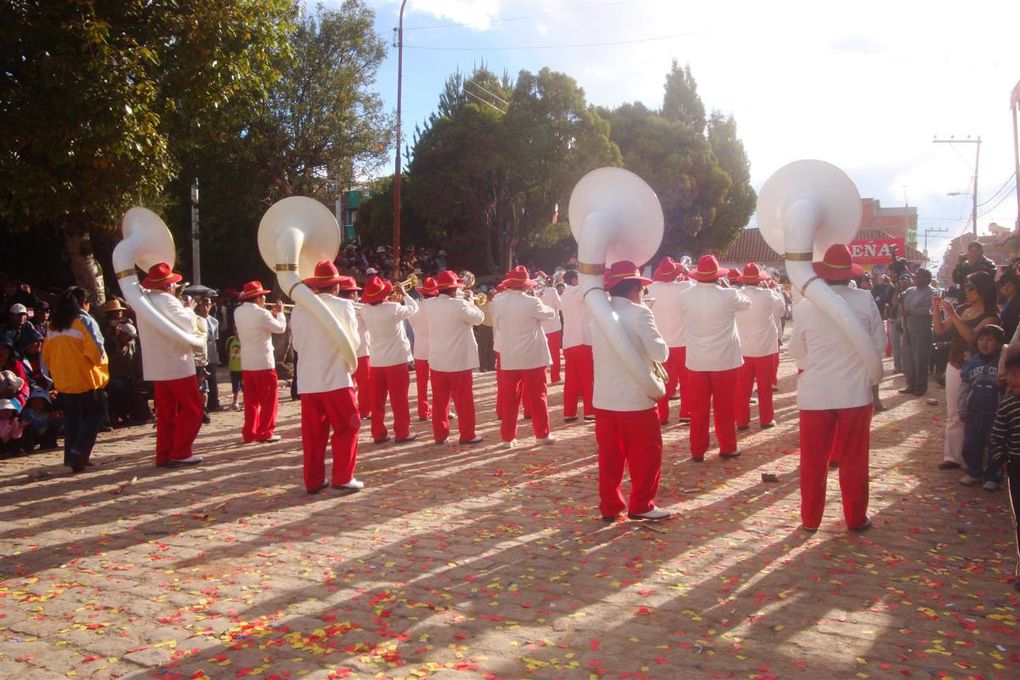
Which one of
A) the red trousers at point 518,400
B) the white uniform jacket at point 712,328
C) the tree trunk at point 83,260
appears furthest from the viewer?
the tree trunk at point 83,260

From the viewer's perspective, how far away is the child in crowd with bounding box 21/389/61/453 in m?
9.84

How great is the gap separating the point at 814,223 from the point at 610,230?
57.9 inches

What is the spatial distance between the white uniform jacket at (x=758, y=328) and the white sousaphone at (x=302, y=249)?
470cm

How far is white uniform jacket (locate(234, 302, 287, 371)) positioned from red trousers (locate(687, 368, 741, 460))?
475 cm

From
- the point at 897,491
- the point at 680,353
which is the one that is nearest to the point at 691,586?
the point at 897,491

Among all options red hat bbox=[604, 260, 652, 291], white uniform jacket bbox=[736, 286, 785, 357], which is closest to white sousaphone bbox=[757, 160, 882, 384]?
red hat bbox=[604, 260, 652, 291]

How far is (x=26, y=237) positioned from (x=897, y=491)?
18932mm

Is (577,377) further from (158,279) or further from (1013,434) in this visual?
(1013,434)

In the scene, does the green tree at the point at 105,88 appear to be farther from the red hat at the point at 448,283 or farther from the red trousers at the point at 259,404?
the red hat at the point at 448,283

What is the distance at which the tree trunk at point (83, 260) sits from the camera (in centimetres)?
1284

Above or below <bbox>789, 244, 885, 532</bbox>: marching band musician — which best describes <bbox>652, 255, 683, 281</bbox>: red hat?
above

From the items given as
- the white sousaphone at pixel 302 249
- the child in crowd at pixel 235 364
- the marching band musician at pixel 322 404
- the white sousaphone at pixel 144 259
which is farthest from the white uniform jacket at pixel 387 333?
the child in crowd at pixel 235 364

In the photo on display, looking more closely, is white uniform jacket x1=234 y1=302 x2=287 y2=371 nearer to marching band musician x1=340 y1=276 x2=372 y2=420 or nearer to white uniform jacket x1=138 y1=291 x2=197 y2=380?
marching band musician x1=340 y1=276 x2=372 y2=420

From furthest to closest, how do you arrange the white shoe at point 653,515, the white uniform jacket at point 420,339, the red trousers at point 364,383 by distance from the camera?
the white uniform jacket at point 420,339, the red trousers at point 364,383, the white shoe at point 653,515
